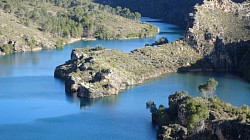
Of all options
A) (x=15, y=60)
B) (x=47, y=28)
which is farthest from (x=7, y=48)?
(x=47, y=28)

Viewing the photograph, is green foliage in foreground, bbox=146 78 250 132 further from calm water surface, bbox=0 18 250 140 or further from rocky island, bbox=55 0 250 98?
rocky island, bbox=55 0 250 98

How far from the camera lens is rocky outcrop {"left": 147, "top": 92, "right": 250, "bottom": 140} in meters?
66.9

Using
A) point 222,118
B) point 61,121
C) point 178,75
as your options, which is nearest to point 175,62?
point 178,75

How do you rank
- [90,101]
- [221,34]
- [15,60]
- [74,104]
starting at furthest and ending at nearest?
[15,60]
[221,34]
[90,101]
[74,104]

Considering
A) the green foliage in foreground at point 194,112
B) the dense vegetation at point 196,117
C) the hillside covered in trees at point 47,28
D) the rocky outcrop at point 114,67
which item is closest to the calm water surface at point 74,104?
the rocky outcrop at point 114,67

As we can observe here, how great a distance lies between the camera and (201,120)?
240 ft

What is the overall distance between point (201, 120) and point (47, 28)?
110059 millimetres

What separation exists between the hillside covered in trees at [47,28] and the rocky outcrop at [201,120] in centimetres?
7998

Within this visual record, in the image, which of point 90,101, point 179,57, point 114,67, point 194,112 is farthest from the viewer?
point 179,57

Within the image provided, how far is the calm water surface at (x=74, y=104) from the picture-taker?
81.2 meters

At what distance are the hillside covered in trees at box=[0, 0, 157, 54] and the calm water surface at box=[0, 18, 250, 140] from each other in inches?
977

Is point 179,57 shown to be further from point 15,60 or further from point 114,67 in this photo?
point 15,60

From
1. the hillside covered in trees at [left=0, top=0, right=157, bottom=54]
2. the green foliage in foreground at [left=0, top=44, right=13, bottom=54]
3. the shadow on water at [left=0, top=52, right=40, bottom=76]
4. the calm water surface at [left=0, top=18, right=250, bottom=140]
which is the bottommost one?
the calm water surface at [left=0, top=18, right=250, bottom=140]

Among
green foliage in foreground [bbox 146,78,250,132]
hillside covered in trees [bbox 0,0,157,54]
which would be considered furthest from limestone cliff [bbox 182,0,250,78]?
green foliage in foreground [bbox 146,78,250,132]
